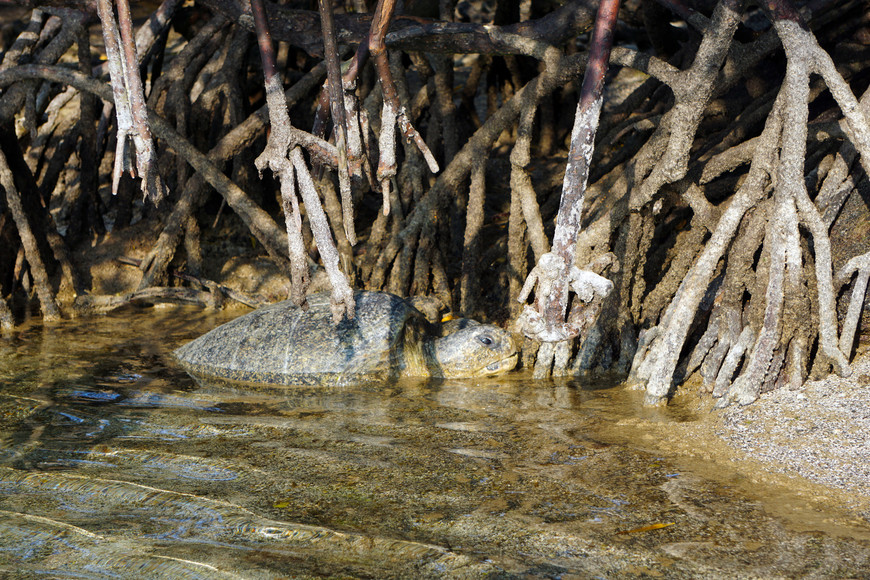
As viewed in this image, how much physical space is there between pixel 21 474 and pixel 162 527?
3.47 feet

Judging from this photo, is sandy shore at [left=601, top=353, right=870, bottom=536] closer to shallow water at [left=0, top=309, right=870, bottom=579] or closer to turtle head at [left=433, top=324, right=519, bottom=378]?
shallow water at [left=0, top=309, right=870, bottom=579]

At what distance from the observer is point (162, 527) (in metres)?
3.45

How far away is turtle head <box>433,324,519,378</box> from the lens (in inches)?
238

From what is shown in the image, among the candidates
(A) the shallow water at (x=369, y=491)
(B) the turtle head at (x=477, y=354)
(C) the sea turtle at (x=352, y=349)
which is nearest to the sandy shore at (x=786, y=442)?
(A) the shallow water at (x=369, y=491)

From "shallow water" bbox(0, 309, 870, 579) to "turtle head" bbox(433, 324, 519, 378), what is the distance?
0.30 m

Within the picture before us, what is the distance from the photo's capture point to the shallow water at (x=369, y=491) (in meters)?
Answer: 3.10

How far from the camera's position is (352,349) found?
609cm

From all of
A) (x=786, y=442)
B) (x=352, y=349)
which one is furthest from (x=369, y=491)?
(x=352, y=349)

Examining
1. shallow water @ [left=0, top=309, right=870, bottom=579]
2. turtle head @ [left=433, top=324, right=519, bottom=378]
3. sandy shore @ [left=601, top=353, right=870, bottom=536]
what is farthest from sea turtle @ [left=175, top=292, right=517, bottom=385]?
sandy shore @ [left=601, top=353, right=870, bottom=536]

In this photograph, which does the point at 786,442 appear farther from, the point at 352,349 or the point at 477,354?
the point at 352,349

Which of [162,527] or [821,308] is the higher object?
[821,308]

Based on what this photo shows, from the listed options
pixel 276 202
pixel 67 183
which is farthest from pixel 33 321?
pixel 276 202

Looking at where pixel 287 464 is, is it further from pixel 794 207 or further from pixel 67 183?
pixel 67 183

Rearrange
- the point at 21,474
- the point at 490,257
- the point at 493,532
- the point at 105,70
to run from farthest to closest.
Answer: the point at 105,70 → the point at 490,257 → the point at 21,474 → the point at 493,532
